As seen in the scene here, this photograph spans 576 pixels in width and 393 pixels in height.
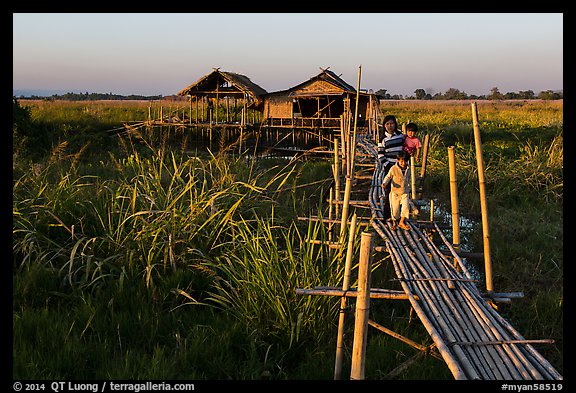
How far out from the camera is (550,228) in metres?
7.04

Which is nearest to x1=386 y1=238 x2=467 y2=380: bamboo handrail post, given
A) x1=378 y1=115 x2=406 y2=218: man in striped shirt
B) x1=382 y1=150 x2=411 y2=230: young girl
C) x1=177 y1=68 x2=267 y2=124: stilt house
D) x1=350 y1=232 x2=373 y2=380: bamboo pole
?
x1=350 y1=232 x2=373 y2=380: bamboo pole

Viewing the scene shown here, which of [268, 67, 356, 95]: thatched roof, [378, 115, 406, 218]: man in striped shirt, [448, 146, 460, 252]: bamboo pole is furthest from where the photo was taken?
[268, 67, 356, 95]: thatched roof

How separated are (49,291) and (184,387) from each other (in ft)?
6.64

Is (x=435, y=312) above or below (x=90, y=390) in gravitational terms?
above

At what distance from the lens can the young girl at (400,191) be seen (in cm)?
476

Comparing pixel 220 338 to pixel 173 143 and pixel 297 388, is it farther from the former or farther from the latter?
pixel 173 143

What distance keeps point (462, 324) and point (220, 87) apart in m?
16.5

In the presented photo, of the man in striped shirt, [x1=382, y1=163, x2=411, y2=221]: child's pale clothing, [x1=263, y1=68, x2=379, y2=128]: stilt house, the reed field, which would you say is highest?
[x1=263, y1=68, x2=379, y2=128]: stilt house

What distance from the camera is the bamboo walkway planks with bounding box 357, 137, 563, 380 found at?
2.45 meters

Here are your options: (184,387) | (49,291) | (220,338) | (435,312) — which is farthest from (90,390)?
(435,312)

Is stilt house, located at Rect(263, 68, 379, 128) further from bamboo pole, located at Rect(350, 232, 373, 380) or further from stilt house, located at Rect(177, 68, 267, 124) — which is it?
bamboo pole, located at Rect(350, 232, 373, 380)

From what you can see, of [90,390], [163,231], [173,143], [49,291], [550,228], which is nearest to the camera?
[90,390]

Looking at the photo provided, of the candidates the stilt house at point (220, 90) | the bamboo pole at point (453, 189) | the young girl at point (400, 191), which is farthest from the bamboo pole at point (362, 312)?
the stilt house at point (220, 90)
